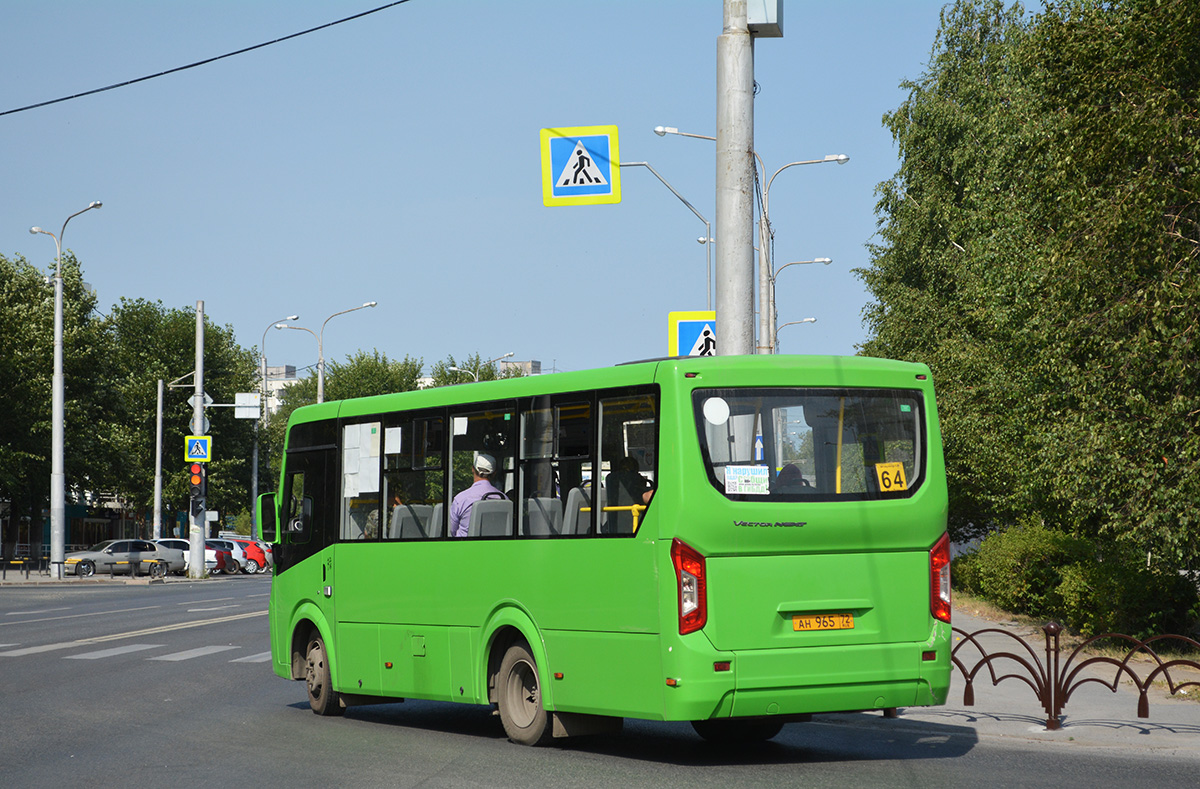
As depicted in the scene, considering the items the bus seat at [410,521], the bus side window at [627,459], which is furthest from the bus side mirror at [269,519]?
the bus side window at [627,459]

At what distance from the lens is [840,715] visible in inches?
537

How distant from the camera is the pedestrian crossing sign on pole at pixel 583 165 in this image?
17031 millimetres

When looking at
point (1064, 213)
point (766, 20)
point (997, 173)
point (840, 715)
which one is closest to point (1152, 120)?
point (1064, 213)

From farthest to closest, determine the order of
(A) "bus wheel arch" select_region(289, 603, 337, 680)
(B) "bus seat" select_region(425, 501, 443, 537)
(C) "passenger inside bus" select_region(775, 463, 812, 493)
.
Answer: (A) "bus wheel arch" select_region(289, 603, 337, 680) → (B) "bus seat" select_region(425, 501, 443, 537) → (C) "passenger inside bus" select_region(775, 463, 812, 493)

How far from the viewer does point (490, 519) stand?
456 inches

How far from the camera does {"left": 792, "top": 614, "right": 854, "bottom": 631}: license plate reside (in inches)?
391

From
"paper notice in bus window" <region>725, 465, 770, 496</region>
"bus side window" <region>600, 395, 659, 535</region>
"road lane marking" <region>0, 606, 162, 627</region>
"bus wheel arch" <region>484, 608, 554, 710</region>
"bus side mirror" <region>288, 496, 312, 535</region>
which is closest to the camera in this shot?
"paper notice in bus window" <region>725, 465, 770, 496</region>

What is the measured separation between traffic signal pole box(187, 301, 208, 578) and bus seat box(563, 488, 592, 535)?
43155mm

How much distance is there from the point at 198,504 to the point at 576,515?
143 ft

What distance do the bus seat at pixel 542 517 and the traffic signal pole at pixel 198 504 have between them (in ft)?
140

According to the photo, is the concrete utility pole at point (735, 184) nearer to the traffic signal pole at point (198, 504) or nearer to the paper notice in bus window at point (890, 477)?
the paper notice in bus window at point (890, 477)

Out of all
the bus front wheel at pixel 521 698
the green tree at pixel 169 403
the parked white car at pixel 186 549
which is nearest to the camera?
the bus front wheel at pixel 521 698

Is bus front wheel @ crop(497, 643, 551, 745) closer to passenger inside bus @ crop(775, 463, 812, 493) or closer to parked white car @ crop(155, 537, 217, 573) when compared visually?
passenger inside bus @ crop(775, 463, 812, 493)

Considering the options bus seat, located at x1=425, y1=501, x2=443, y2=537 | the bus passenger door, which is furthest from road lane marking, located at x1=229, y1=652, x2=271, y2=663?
bus seat, located at x1=425, y1=501, x2=443, y2=537
